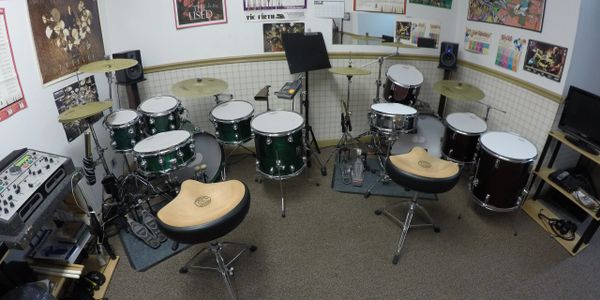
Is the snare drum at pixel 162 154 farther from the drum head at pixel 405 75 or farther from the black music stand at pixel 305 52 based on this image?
the drum head at pixel 405 75

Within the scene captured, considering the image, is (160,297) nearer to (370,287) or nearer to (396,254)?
(370,287)

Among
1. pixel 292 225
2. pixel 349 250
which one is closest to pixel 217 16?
pixel 292 225

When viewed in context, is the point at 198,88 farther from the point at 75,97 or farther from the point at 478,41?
the point at 478,41

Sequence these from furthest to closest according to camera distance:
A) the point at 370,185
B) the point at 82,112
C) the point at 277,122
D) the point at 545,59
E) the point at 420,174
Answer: the point at 370,185 → the point at 277,122 → the point at 545,59 → the point at 420,174 → the point at 82,112

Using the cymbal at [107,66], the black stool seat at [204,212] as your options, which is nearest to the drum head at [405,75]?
the black stool seat at [204,212]

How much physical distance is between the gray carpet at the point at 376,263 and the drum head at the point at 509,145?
715 mm

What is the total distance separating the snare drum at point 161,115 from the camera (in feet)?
10.2

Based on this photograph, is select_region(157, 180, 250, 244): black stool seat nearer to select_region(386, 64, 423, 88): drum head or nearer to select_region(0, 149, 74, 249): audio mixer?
select_region(0, 149, 74, 249): audio mixer

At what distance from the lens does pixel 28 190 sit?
1.81 m

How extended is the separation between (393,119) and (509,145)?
917 millimetres

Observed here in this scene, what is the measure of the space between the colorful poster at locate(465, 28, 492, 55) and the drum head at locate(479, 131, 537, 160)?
3.73 feet

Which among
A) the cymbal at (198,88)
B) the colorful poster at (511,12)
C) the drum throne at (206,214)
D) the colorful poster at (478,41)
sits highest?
the colorful poster at (511,12)

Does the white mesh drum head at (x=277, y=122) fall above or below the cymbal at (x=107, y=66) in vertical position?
below

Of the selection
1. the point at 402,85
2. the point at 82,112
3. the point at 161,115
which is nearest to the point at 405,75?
the point at 402,85
